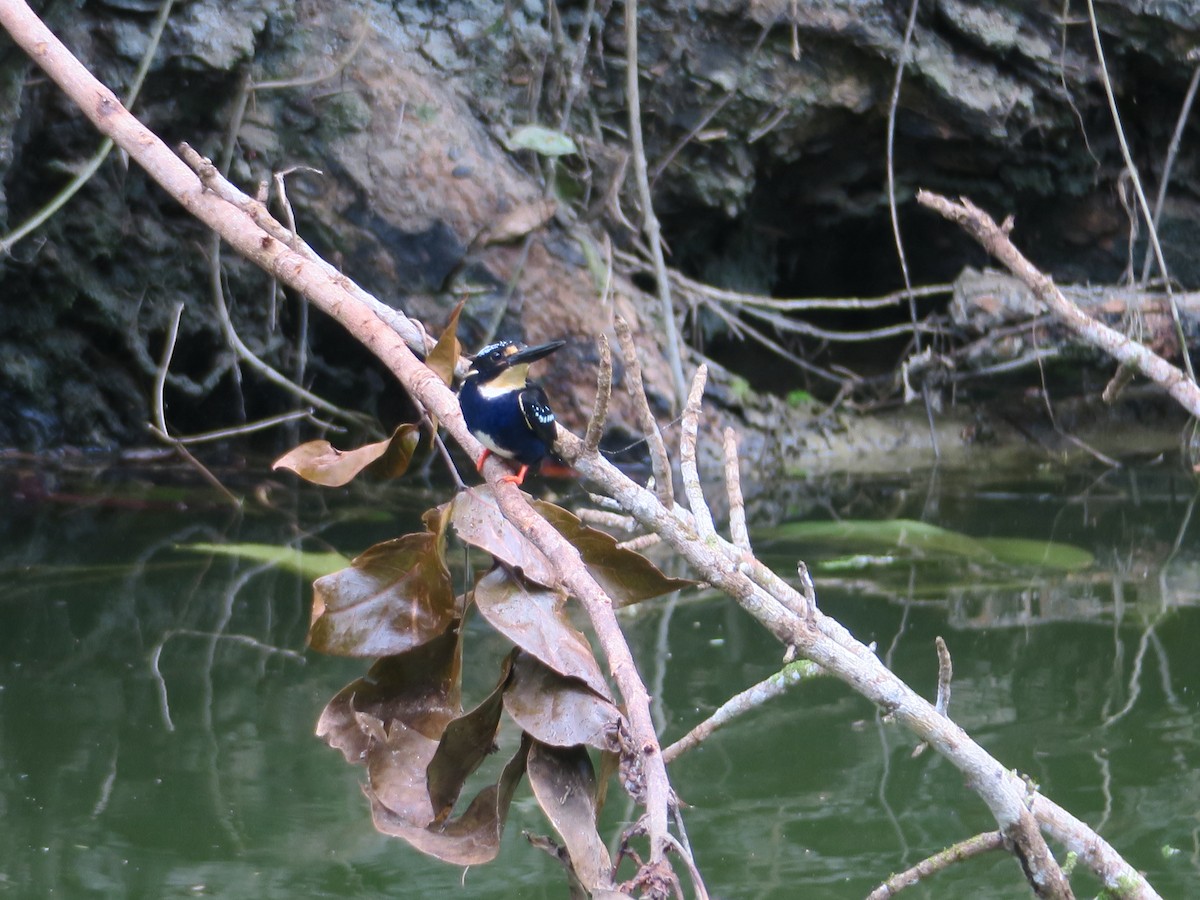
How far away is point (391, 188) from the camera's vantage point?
19.1 feet

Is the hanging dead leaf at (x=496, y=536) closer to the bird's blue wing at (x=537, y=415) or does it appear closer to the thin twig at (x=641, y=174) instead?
the bird's blue wing at (x=537, y=415)

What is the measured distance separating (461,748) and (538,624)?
156 mm

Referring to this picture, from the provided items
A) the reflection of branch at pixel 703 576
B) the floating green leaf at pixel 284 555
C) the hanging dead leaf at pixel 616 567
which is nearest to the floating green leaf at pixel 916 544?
the floating green leaf at pixel 284 555

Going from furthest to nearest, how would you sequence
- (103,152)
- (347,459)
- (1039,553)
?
(103,152)
(1039,553)
(347,459)

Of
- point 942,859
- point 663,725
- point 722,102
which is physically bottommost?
point 663,725

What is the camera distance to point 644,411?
1.69m

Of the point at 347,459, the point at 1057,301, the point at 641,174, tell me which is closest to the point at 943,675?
the point at 347,459

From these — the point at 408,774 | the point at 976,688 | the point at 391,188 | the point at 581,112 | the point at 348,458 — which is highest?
the point at 581,112

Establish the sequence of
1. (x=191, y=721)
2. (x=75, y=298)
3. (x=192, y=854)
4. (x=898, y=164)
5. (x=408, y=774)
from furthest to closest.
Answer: (x=898, y=164)
(x=75, y=298)
(x=191, y=721)
(x=192, y=854)
(x=408, y=774)

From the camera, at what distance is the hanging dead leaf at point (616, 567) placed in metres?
1.31

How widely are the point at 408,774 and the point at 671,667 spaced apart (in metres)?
2.03

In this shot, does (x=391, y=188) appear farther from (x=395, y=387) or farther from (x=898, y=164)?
(x=898, y=164)

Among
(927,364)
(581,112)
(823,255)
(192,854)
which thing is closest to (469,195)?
(581,112)

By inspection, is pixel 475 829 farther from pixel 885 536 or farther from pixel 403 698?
pixel 885 536
